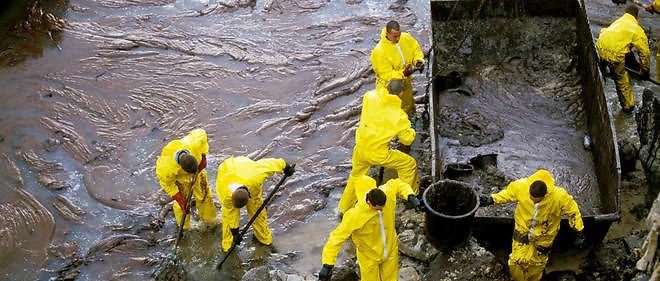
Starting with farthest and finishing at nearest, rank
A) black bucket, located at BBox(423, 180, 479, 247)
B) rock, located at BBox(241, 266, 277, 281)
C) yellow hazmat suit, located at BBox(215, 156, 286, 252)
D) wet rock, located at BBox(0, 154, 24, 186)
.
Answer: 1. wet rock, located at BBox(0, 154, 24, 186)
2. yellow hazmat suit, located at BBox(215, 156, 286, 252)
3. rock, located at BBox(241, 266, 277, 281)
4. black bucket, located at BBox(423, 180, 479, 247)

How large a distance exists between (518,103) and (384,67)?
7.07 ft

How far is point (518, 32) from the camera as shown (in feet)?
28.7

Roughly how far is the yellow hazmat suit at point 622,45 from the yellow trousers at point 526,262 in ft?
11.5

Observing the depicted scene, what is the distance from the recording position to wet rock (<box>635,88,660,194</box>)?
6.32 meters

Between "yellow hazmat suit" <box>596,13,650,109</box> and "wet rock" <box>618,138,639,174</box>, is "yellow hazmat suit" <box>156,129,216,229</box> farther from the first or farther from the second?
"yellow hazmat suit" <box>596,13,650,109</box>

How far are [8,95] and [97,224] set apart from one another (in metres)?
3.64

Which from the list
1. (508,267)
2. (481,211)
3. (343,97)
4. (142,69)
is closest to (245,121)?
(343,97)

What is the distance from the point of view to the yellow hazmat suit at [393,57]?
23.8 feet

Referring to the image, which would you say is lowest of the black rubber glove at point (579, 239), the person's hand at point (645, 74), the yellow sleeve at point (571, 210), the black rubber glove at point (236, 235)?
the black rubber glove at point (236, 235)

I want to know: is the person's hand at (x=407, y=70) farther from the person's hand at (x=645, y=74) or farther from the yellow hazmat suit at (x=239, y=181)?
the person's hand at (x=645, y=74)

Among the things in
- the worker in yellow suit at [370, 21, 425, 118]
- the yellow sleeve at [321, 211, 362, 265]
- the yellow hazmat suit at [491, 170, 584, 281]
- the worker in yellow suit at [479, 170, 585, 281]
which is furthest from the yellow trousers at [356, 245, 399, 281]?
the worker in yellow suit at [370, 21, 425, 118]

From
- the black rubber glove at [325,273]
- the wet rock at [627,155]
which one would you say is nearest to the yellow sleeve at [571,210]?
the wet rock at [627,155]

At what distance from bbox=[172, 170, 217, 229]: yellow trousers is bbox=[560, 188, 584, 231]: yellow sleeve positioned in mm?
3943

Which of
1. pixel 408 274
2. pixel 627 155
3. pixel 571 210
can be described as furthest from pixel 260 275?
pixel 627 155
